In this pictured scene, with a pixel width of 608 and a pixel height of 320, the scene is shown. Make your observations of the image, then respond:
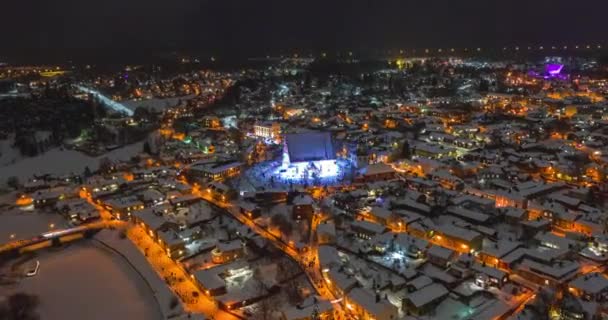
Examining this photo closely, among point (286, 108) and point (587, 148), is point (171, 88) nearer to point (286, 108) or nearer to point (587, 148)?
point (286, 108)

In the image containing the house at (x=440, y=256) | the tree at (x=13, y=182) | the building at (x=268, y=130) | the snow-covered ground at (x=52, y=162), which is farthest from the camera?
the building at (x=268, y=130)

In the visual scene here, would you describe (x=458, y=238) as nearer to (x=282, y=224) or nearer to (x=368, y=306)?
(x=368, y=306)

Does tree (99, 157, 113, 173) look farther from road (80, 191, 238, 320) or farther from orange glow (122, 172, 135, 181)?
road (80, 191, 238, 320)

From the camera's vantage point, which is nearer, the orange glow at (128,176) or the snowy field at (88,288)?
the snowy field at (88,288)

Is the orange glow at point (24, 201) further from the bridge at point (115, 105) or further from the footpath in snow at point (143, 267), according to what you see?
the bridge at point (115, 105)

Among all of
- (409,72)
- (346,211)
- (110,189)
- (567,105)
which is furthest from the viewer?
(409,72)

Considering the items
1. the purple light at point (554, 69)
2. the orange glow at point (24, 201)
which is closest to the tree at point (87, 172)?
the orange glow at point (24, 201)

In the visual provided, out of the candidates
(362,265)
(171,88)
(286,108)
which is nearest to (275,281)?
(362,265)
